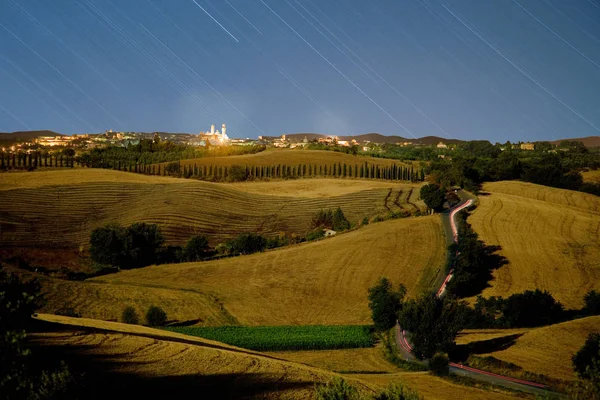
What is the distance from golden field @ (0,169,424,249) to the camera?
6738 cm

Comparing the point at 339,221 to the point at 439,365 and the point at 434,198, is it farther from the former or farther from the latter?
the point at 439,365

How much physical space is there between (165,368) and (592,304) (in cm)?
3467

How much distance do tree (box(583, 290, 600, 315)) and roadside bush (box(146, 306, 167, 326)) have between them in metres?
29.2

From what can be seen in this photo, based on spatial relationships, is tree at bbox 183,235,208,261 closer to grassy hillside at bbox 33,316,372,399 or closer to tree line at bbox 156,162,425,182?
grassy hillside at bbox 33,316,372,399

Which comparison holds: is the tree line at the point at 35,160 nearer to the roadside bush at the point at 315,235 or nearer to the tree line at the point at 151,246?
the tree line at the point at 151,246

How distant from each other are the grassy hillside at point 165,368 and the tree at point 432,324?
10734mm

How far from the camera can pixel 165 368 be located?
851 inches

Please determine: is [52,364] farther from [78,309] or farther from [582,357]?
[78,309]

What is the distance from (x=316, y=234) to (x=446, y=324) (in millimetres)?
35879

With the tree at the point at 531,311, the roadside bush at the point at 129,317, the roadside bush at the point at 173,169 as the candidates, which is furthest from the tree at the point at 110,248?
the roadside bush at the point at 173,169

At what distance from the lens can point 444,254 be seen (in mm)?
59875

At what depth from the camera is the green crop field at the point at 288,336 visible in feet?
122

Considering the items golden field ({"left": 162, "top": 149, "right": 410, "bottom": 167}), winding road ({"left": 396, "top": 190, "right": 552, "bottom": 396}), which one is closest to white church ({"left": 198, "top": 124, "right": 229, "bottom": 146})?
golden field ({"left": 162, "top": 149, "right": 410, "bottom": 167})

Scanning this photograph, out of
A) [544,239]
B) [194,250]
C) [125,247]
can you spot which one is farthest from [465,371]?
[544,239]
